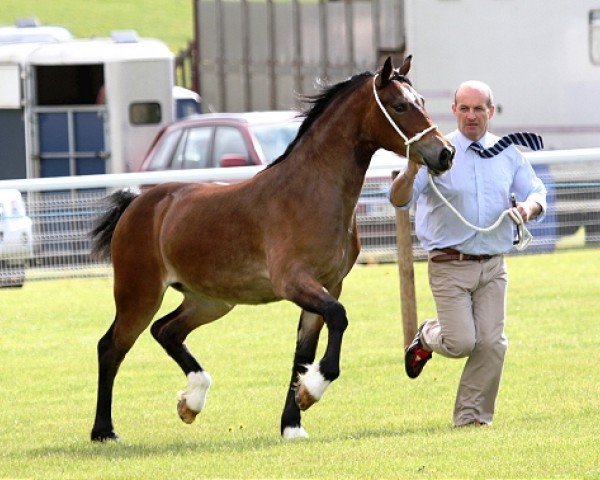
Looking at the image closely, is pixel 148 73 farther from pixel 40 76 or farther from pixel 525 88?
pixel 525 88

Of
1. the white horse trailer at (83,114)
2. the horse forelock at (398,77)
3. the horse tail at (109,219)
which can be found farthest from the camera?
the white horse trailer at (83,114)

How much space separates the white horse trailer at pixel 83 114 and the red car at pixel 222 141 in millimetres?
1568

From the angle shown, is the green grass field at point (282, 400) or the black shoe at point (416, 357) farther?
the black shoe at point (416, 357)

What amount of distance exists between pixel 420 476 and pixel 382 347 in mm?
5856

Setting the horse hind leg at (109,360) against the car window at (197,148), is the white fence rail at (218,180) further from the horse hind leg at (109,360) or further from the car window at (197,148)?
the horse hind leg at (109,360)

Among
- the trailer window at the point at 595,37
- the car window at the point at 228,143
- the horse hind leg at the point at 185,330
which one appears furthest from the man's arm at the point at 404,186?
the trailer window at the point at 595,37

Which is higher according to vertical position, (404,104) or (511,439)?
(404,104)

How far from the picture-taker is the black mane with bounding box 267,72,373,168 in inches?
362

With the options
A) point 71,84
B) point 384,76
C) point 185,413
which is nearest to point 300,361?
point 185,413

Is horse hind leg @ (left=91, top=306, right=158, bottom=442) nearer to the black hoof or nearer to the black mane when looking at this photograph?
the black hoof

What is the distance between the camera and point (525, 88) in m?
23.2

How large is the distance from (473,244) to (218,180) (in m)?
7.63

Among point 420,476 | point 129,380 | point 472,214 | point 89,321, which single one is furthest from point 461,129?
point 89,321

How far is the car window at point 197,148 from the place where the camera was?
20.5m
